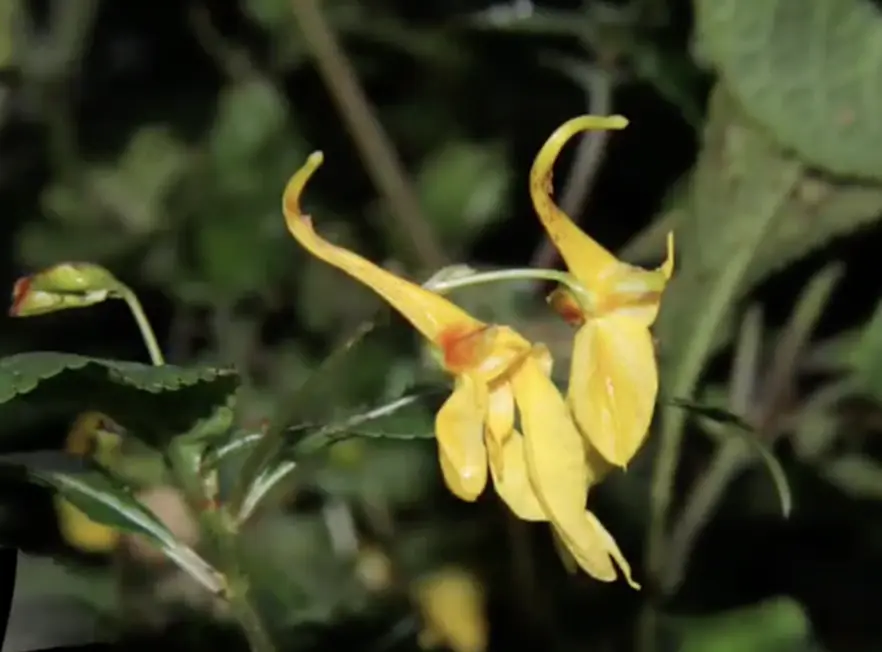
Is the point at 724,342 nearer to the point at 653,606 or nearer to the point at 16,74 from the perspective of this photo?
the point at 653,606

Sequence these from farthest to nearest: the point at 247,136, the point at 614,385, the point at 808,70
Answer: the point at 247,136 → the point at 808,70 → the point at 614,385

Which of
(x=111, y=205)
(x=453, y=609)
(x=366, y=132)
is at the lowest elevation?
(x=453, y=609)

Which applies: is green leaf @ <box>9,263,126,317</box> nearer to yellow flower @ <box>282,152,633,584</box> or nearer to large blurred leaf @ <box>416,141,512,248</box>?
yellow flower @ <box>282,152,633,584</box>

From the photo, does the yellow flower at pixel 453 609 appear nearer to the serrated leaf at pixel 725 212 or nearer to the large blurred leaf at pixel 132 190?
the serrated leaf at pixel 725 212

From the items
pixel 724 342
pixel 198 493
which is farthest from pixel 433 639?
pixel 198 493

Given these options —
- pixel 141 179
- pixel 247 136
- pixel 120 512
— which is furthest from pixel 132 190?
pixel 120 512

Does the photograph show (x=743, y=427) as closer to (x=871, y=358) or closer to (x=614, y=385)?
(x=614, y=385)
